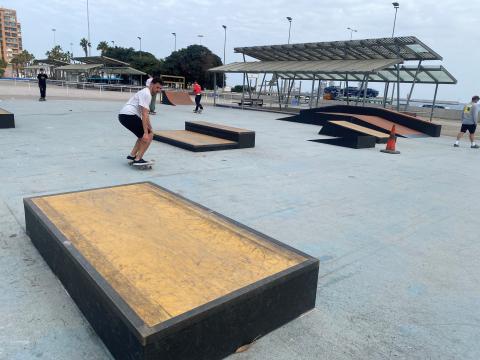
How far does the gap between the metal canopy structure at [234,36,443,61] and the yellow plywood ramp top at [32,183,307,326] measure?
1696 centimetres

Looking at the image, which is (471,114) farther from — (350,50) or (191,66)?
(191,66)

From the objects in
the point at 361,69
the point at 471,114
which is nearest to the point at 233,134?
the point at 471,114

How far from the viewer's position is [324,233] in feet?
12.8

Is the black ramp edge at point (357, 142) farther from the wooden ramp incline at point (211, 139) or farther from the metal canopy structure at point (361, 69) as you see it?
the metal canopy structure at point (361, 69)

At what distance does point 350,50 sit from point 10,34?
20840cm

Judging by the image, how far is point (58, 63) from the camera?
208ft

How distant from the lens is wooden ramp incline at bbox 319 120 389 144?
1056cm

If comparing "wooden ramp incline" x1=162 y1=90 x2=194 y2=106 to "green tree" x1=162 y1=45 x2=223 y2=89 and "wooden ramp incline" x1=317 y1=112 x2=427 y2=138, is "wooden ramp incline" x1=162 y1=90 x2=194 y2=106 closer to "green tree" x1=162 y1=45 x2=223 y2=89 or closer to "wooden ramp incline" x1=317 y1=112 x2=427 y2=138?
"wooden ramp incline" x1=317 y1=112 x2=427 y2=138

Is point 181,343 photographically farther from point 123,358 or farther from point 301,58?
point 301,58

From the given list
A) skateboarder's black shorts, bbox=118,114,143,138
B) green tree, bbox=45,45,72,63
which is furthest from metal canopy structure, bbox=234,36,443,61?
green tree, bbox=45,45,72,63

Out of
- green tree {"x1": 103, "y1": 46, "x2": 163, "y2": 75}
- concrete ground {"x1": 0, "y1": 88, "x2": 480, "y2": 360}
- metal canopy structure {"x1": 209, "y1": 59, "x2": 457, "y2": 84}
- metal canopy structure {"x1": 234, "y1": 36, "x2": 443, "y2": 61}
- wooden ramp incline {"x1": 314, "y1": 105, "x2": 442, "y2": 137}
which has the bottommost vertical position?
concrete ground {"x1": 0, "y1": 88, "x2": 480, "y2": 360}

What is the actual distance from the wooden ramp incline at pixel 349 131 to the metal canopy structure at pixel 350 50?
24.9 ft

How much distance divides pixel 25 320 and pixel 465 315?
2.96 m

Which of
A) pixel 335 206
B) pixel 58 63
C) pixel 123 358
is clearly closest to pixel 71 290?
pixel 123 358
